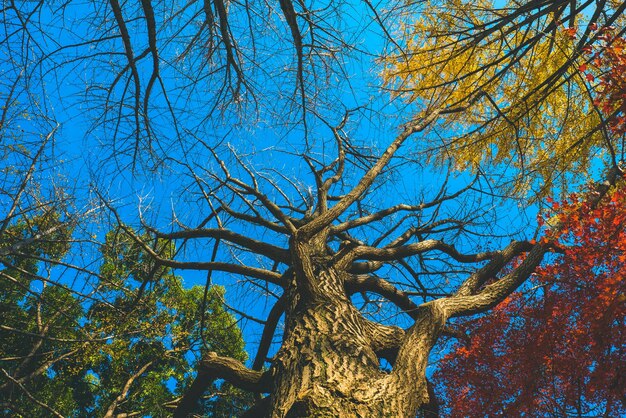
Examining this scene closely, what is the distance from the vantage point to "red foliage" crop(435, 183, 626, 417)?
4156 mm

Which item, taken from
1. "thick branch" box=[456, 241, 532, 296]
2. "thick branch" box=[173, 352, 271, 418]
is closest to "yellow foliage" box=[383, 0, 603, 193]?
"thick branch" box=[456, 241, 532, 296]

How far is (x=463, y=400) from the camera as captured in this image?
5.54 m

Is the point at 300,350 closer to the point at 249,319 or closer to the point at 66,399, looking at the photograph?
the point at 249,319

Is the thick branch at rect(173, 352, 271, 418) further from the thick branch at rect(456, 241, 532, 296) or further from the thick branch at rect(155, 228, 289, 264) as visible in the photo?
the thick branch at rect(456, 241, 532, 296)

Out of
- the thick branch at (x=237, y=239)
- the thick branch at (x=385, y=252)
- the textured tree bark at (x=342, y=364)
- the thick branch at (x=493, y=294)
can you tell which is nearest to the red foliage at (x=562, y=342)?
the thick branch at (x=493, y=294)

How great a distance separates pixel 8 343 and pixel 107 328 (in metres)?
6.22

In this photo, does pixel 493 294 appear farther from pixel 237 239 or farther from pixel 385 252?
pixel 237 239

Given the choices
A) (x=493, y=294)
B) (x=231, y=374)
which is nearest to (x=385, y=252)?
(x=493, y=294)

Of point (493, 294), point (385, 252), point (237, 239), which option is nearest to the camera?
point (493, 294)

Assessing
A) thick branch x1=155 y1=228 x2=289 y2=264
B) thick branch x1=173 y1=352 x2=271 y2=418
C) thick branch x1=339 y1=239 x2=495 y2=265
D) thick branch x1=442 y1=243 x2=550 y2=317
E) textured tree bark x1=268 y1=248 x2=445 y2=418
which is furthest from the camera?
thick branch x1=339 y1=239 x2=495 y2=265

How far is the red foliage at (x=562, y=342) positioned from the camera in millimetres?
4156

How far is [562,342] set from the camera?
5090 millimetres

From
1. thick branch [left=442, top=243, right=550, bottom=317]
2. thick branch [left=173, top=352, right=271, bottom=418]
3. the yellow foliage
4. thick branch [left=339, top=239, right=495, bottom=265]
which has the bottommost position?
thick branch [left=173, top=352, right=271, bottom=418]

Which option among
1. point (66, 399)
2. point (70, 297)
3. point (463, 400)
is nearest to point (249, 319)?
point (463, 400)
